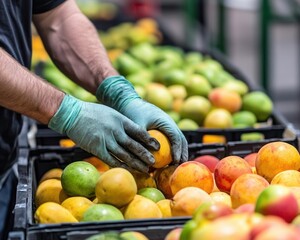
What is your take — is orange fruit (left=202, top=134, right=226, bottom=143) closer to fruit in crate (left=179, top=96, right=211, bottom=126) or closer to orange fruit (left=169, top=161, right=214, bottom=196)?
fruit in crate (left=179, top=96, right=211, bottom=126)

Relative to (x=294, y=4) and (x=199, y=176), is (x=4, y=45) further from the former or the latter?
(x=294, y=4)

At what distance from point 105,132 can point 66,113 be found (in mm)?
139

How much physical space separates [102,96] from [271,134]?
0.75m

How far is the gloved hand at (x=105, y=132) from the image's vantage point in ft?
6.91

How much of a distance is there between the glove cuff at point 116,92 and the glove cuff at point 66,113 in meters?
0.29

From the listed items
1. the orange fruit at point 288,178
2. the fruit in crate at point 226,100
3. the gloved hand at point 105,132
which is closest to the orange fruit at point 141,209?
the gloved hand at point 105,132

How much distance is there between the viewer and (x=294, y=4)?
5254 mm

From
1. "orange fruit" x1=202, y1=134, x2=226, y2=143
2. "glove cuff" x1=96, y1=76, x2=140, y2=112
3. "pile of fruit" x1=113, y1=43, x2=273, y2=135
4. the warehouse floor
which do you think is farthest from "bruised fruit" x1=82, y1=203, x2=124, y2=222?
the warehouse floor

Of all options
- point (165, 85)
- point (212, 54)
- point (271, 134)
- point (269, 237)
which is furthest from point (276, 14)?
point (269, 237)

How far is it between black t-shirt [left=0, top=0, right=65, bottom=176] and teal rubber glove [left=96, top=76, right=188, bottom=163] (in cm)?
33

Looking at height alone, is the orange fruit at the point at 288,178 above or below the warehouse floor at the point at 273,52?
below

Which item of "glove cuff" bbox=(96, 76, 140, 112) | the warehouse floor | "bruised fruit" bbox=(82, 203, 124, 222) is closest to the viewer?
"bruised fruit" bbox=(82, 203, 124, 222)

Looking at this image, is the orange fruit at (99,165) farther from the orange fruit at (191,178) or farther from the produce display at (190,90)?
the produce display at (190,90)

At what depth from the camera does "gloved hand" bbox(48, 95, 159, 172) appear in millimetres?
2105
